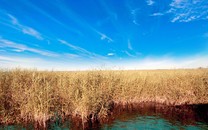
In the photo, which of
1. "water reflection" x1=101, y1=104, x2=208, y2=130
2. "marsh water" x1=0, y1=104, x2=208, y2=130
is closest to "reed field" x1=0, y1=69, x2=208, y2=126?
"marsh water" x1=0, y1=104, x2=208, y2=130

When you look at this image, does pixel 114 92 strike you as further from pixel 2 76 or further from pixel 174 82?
pixel 2 76

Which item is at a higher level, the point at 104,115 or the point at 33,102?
the point at 33,102

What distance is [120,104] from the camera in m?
14.6

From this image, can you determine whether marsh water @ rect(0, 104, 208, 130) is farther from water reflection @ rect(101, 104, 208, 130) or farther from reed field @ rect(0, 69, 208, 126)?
reed field @ rect(0, 69, 208, 126)

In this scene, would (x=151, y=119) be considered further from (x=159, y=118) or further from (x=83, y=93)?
(x=83, y=93)

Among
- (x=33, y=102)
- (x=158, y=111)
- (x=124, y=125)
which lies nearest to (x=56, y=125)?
(x=33, y=102)

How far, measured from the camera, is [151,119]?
37.5 ft

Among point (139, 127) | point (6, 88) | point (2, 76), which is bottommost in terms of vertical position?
point (139, 127)

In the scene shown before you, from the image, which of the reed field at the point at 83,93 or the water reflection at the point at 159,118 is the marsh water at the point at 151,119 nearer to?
the water reflection at the point at 159,118

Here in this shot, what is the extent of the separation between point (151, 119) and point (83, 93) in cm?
454

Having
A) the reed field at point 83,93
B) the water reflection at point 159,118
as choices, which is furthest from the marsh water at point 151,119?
the reed field at point 83,93

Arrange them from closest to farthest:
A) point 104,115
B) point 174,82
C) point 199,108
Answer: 1. point 104,115
2. point 199,108
3. point 174,82

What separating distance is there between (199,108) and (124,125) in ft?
22.2

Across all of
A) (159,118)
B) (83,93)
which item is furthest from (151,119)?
(83,93)
